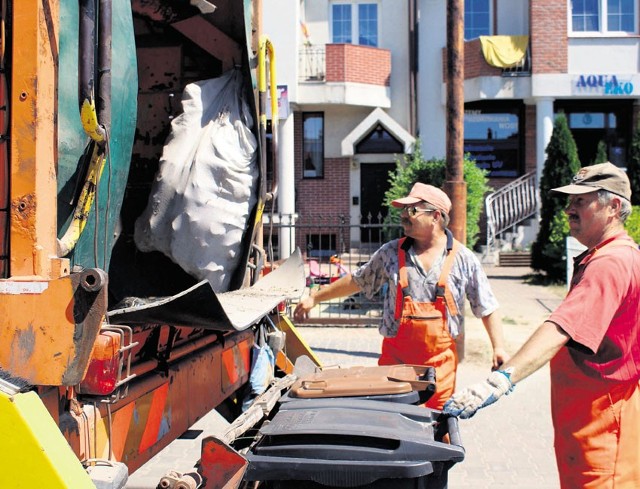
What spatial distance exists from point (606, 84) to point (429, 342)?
55.2 ft

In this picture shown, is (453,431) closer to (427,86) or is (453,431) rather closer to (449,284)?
(449,284)

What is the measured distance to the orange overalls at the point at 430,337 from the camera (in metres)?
3.87

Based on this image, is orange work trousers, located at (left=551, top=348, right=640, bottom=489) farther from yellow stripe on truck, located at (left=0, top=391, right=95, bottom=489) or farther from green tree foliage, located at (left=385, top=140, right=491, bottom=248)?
green tree foliage, located at (left=385, top=140, right=491, bottom=248)

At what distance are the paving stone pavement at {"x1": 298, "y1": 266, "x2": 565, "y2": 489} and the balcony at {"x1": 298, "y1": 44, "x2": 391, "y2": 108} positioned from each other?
8733 mm

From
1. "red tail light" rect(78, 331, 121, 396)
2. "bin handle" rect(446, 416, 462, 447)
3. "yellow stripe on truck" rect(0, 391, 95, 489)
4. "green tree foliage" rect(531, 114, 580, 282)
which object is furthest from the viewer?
"green tree foliage" rect(531, 114, 580, 282)

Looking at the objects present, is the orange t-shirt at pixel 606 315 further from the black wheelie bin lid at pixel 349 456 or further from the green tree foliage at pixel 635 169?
the green tree foliage at pixel 635 169

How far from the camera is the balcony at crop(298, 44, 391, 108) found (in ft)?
61.8

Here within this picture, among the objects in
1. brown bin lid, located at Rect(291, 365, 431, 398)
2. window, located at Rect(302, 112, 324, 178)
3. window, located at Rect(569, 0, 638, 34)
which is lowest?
brown bin lid, located at Rect(291, 365, 431, 398)

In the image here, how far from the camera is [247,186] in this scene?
3.48 metres

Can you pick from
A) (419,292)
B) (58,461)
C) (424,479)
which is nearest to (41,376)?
(58,461)

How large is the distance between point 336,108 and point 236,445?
59.0 feet

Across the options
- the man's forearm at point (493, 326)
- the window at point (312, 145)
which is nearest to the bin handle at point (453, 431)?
the man's forearm at point (493, 326)

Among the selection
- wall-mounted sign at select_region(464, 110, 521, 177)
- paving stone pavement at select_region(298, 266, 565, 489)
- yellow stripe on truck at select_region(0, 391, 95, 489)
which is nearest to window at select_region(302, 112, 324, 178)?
wall-mounted sign at select_region(464, 110, 521, 177)

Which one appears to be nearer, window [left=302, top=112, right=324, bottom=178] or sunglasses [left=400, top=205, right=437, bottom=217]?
sunglasses [left=400, top=205, right=437, bottom=217]
